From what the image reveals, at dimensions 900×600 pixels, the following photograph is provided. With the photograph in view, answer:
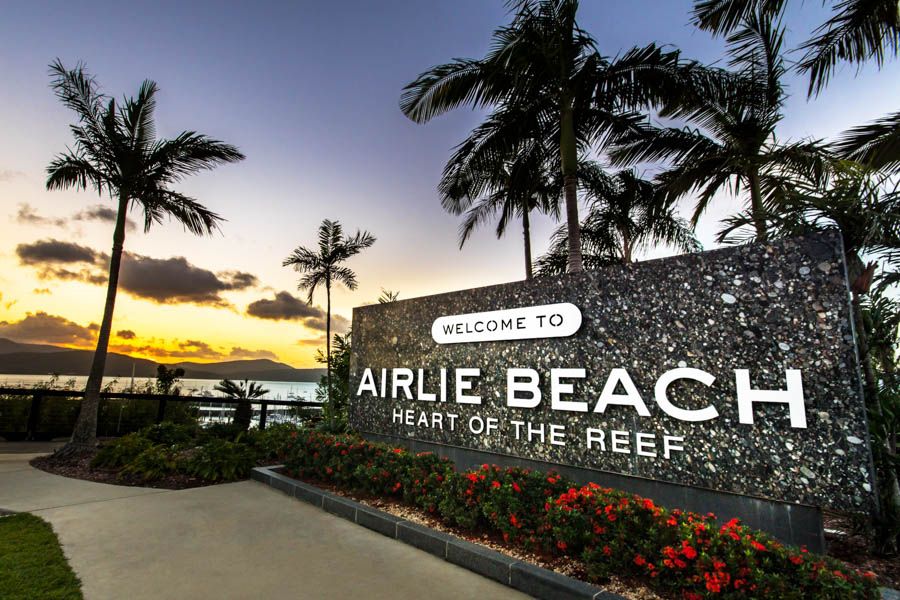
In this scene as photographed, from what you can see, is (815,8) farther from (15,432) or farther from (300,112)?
(15,432)

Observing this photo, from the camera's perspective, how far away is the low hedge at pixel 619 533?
7.11 ft

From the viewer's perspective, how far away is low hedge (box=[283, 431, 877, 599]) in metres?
2.17

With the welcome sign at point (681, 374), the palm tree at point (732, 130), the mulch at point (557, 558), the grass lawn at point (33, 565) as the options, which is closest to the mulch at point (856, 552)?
the mulch at point (557, 558)

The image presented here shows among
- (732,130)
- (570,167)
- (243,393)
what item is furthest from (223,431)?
(732,130)

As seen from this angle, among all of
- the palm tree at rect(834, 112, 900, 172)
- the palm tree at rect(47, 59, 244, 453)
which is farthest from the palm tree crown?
the palm tree at rect(834, 112, 900, 172)

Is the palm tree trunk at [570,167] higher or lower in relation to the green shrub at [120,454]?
higher

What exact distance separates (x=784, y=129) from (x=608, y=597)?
9548 mm

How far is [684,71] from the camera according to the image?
7180mm

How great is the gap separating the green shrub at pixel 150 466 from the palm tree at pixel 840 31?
36.2 ft

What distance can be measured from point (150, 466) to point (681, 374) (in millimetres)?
6703

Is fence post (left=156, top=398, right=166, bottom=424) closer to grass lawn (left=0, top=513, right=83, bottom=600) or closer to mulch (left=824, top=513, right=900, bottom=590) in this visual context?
grass lawn (left=0, top=513, right=83, bottom=600)

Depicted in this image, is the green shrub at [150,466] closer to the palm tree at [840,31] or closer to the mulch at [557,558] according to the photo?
the mulch at [557,558]

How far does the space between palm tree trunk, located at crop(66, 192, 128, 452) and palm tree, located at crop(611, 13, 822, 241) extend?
32.3 ft

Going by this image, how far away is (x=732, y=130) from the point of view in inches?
331
